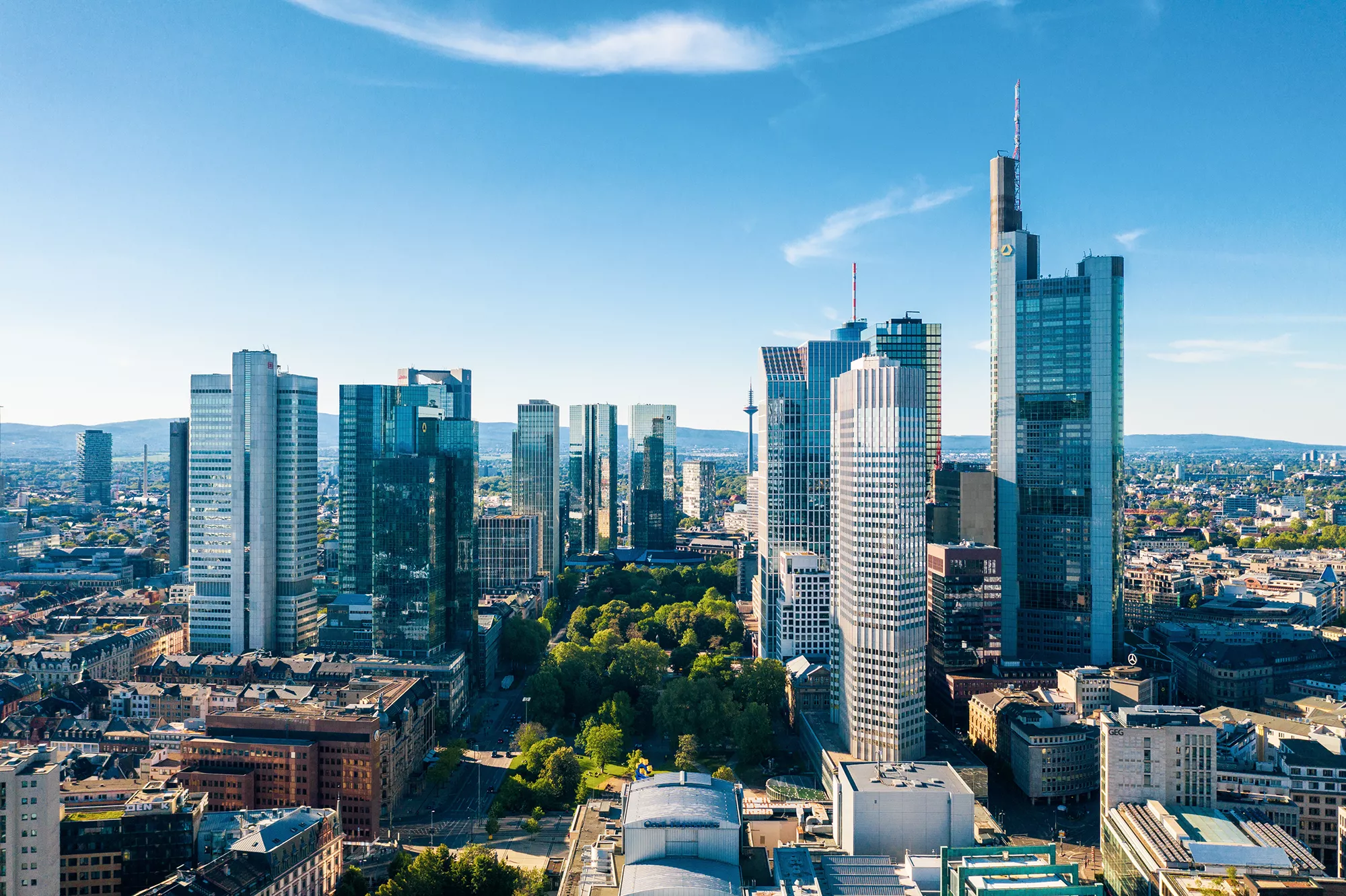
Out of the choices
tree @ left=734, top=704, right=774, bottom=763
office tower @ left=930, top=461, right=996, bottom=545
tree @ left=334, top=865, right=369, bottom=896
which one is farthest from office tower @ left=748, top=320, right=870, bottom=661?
tree @ left=334, top=865, right=369, bottom=896

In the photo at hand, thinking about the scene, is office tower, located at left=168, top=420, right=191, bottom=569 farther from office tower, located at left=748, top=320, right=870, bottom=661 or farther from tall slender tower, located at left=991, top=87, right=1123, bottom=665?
tall slender tower, located at left=991, top=87, right=1123, bottom=665

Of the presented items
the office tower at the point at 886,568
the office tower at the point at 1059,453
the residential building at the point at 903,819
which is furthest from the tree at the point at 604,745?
the office tower at the point at 1059,453

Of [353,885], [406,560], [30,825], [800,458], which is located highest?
[800,458]

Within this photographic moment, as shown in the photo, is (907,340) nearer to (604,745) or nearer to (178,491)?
(604,745)

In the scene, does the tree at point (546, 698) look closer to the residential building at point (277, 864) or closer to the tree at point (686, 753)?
the tree at point (686, 753)

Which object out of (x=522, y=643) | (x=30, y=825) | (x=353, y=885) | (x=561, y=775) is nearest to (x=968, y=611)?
(x=561, y=775)

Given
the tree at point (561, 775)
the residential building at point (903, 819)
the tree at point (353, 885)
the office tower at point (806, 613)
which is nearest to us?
the residential building at point (903, 819)

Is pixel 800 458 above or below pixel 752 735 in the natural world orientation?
above
